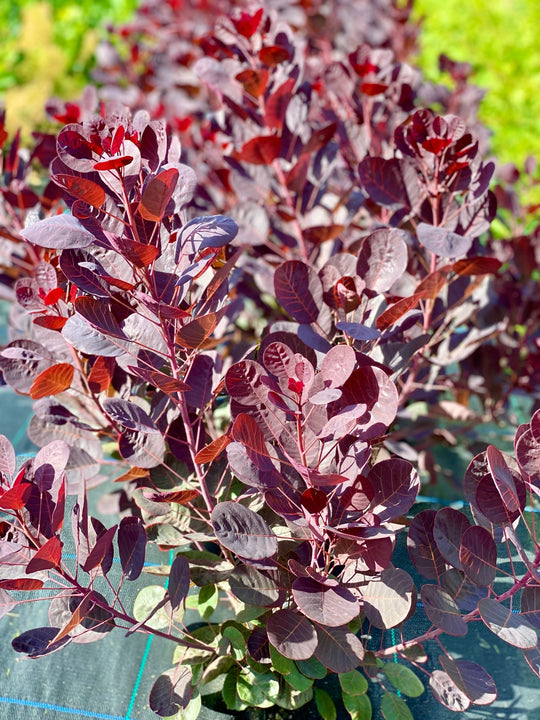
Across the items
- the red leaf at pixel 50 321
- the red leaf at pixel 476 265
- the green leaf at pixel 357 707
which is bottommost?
the green leaf at pixel 357 707

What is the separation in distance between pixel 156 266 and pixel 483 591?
689mm

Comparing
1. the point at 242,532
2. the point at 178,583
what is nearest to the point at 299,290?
the point at 242,532

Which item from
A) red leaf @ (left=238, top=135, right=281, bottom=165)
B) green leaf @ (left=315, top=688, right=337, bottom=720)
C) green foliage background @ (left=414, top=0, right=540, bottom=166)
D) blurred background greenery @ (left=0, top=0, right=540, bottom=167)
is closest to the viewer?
green leaf @ (left=315, top=688, right=337, bottom=720)

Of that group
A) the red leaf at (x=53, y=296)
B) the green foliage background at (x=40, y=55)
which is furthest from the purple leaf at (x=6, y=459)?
the green foliage background at (x=40, y=55)

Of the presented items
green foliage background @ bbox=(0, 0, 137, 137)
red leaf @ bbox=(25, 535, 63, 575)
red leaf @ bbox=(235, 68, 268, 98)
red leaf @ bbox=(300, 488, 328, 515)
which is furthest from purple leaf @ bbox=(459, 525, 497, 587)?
green foliage background @ bbox=(0, 0, 137, 137)

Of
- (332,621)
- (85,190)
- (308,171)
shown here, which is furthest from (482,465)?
(308,171)

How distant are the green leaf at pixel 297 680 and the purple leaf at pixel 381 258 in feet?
2.01

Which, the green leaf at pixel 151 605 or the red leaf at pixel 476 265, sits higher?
the red leaf at pixel 476 265

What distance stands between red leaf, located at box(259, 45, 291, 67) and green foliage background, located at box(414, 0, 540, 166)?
10.9ft

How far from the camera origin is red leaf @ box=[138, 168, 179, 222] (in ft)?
2.63

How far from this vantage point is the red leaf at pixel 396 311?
99 cm

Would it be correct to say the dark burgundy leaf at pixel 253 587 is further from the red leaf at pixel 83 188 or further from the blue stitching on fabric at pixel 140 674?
the red leaf at pixel 83 188

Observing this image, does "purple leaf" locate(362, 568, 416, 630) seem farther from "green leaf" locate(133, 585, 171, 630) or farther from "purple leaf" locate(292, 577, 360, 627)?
"green leaf" locate(133, 585, 171, 630)

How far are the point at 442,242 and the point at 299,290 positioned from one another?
0.28 m
